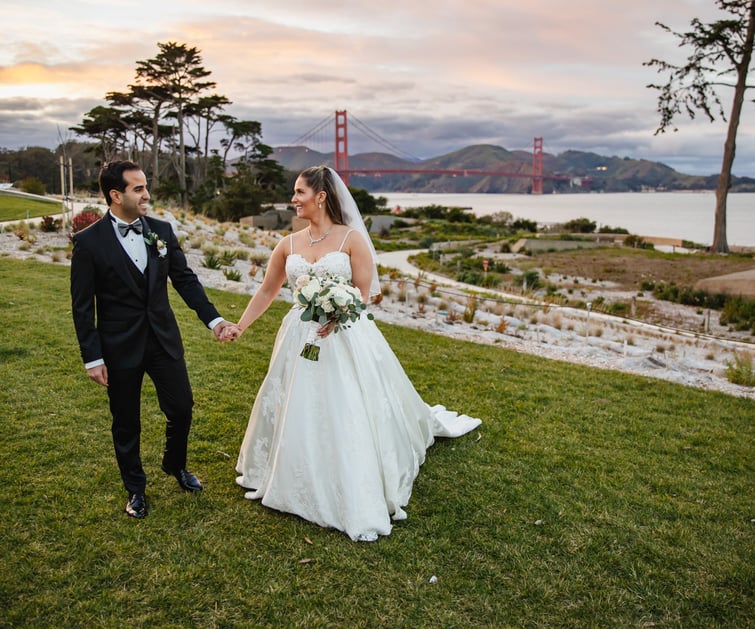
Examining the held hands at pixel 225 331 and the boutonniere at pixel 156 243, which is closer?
the boutonniere at pixel 156 243

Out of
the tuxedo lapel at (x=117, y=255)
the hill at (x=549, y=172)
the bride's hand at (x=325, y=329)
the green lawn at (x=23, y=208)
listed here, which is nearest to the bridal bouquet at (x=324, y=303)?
the bride's hand at (x=325, y=329)

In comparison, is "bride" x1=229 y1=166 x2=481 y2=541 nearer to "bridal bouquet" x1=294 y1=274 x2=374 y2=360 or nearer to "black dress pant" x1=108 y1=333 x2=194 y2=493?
"bridal bouquet" x1=294 y1=274 x2=374 y2=360

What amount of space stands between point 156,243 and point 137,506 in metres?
1.58

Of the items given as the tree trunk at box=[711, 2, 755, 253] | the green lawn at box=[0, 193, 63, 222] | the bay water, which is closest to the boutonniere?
the green lawn at box=[0, 193, 63, 222]

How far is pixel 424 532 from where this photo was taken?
A: 3676 millimetres

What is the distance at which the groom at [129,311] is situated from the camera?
333cm

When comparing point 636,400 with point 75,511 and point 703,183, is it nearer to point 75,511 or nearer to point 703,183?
point 75,511

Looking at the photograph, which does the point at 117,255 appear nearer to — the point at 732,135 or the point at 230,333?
the point at 230,333

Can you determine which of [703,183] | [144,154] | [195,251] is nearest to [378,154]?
[144,154]

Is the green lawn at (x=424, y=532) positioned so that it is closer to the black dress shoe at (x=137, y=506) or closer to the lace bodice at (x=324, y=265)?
the black dress shoe at (x=137, y=506)

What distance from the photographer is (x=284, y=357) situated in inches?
155

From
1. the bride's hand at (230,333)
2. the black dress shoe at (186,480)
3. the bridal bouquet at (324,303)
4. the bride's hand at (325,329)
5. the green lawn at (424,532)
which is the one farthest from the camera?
the black dress shoe at (186,480)

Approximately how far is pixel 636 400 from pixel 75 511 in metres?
5.32

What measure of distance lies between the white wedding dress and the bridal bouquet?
101 millimetres
